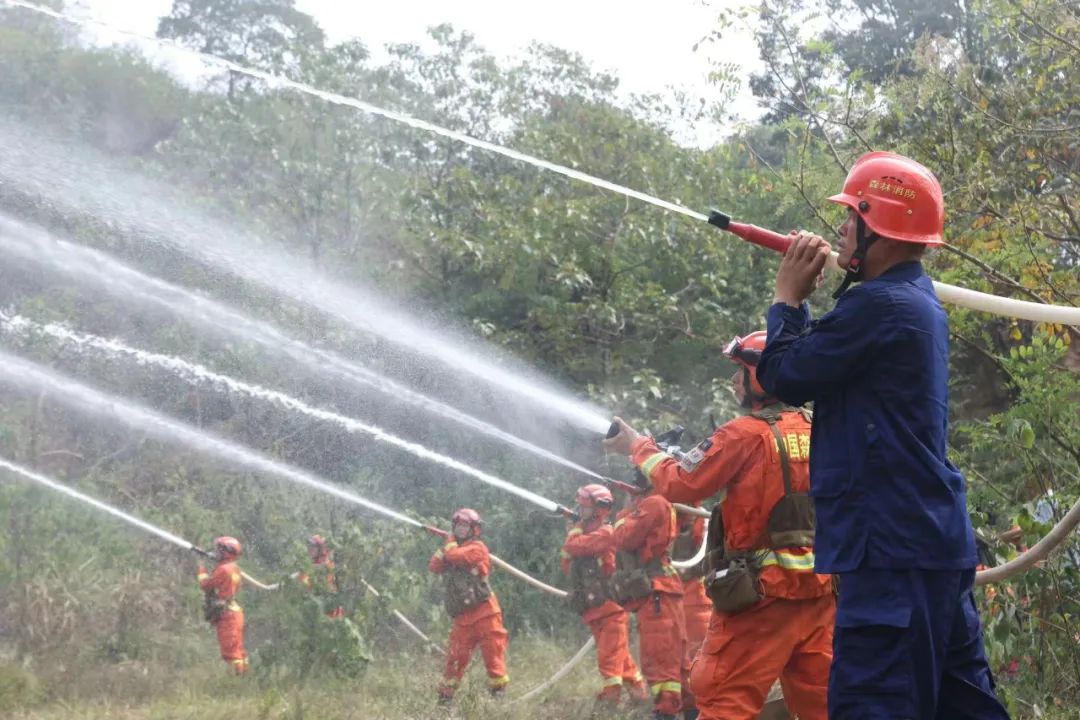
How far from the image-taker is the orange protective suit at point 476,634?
409 inches

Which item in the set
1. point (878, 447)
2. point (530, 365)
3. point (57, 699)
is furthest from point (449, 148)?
point (878, 447)

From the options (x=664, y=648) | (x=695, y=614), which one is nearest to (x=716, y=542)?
(x=664, y=648)

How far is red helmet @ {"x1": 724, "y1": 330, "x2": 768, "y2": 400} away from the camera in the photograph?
4.79 m

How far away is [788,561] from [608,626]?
5.63 metres

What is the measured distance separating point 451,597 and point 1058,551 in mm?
6104

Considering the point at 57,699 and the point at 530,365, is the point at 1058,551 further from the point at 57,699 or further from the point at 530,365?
the point at 530,365

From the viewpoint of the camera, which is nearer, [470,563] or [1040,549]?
→ [1040,549]

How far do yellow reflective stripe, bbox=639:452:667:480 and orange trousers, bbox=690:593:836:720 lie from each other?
648 mm

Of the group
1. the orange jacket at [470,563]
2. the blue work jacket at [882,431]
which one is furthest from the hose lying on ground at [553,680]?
the blue work jacket at [882,431]

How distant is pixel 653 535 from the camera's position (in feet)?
30.7

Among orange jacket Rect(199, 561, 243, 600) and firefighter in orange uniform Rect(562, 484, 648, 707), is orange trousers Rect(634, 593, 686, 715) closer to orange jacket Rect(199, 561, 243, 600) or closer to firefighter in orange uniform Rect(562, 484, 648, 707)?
firefighter in orange uniform Rect(562, 484, 648, 707)

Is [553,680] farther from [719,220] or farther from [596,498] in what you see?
[719,220]

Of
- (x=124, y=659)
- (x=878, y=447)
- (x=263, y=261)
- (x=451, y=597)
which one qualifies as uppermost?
(x=878, y=447)

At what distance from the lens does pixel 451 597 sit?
34.8 feet
